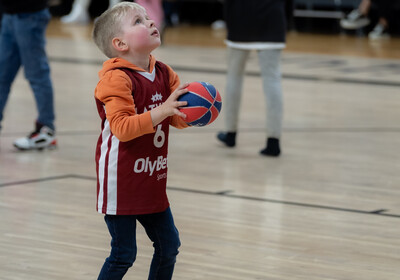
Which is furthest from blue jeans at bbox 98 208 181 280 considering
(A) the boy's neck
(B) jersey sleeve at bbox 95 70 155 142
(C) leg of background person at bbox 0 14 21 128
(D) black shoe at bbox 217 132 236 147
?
(D) black shoe at bbox 217 132 236 147

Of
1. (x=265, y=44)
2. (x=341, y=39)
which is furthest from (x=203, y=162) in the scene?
(x=341, y=39)

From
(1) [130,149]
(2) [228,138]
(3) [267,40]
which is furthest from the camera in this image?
(2) [228,138]

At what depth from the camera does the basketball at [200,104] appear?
2.60 m

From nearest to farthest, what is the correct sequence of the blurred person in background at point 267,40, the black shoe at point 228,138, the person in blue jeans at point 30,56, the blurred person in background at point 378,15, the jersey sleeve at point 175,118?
the jersey sleeve at point 175,118
the person in blue jeans at point 30,56
the blurred person in background at point 267,40
the black shoe at point 228,138
the blurred person in background at point 378,15

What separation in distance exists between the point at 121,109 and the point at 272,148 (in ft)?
10.7

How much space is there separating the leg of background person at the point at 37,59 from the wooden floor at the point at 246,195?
1.03 ft

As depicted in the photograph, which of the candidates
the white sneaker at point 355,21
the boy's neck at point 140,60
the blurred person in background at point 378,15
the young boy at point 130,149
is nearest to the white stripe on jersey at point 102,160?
the young boy at point 130,149

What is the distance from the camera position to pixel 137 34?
2678 mm

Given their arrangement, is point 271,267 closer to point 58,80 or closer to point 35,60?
point 35,60

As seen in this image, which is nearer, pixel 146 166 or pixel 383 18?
pixel 146 166

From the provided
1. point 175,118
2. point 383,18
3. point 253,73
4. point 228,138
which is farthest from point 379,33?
point 175,118

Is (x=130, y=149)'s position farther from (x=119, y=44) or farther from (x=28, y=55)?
(x=28, y=55)

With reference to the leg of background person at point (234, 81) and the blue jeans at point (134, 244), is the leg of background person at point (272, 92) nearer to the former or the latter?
the leg of background person at point (234, 81)

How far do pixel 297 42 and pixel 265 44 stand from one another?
10224 millimetres
